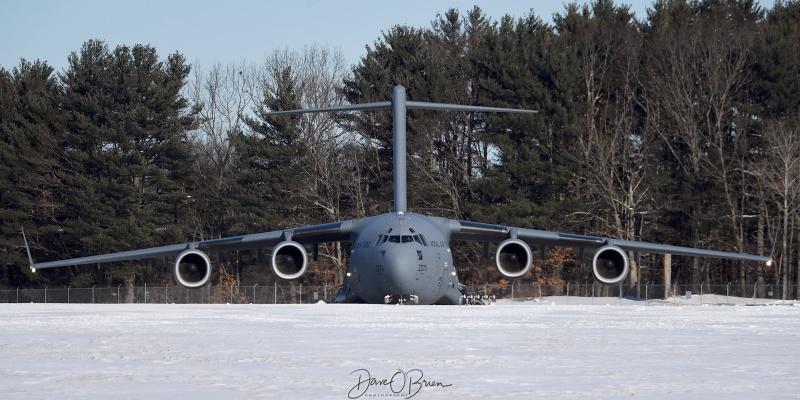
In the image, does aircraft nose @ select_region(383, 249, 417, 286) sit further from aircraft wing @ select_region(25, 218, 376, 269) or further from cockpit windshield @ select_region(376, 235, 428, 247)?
aircraft wing @ select_region(25, 218, 376, 269)

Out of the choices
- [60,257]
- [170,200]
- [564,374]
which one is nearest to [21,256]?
[60,257]

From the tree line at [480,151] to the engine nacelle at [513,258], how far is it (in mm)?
22237

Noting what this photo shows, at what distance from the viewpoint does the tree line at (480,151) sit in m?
51.0

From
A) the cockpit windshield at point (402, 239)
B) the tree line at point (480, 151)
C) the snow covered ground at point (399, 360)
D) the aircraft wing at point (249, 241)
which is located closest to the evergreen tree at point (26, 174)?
the tree line at point (480, 151)

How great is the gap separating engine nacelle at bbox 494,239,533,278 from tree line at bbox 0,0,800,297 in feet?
73.0

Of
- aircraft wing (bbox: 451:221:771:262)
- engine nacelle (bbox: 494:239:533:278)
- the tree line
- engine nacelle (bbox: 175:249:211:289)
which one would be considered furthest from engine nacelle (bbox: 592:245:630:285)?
the tree line

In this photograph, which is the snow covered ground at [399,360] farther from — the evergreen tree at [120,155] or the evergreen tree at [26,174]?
the evergreen tree at [26,174]

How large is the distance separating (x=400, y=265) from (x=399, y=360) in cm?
1605

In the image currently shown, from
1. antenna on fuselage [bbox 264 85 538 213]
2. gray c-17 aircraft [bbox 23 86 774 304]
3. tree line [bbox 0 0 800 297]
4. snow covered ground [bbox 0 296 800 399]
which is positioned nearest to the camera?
snow covered ground [bbox 0 296 800 399]

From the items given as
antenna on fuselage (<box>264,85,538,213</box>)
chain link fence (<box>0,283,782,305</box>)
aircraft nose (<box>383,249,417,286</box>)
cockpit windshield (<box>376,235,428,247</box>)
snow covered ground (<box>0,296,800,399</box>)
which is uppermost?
antenna on fuselage (<box>264,85,538,213</box>)

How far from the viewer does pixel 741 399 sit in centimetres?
719

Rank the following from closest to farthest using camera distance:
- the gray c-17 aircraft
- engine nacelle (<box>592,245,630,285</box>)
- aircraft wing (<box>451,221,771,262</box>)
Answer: the gray c-17 aircraft < engine nacelle (<box>592,245,630,285</box>) < aircraft wing (<box>451,221,771,262</box>)

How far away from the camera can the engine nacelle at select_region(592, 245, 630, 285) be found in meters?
28.5

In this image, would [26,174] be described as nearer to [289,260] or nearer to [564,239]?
[289,260]
